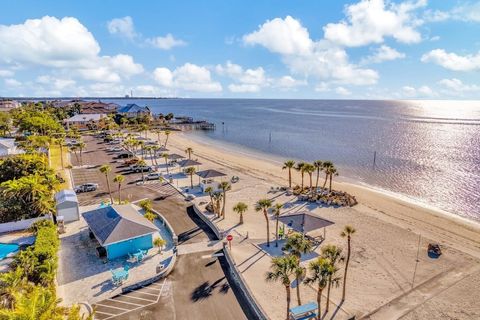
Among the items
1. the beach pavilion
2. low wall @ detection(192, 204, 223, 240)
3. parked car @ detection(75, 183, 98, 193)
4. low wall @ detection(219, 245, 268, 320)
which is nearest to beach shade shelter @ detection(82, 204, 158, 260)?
low wall @ detection(192, 204, 223, 240)

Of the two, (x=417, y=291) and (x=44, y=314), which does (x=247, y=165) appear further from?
(x=44, y=314)

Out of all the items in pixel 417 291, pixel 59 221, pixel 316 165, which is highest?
pixel 316 165

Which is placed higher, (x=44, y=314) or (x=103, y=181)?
(x=44, y=314)

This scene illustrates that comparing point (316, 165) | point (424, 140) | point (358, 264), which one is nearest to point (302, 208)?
point (316, 165)

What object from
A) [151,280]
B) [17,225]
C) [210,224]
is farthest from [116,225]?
[17,225]

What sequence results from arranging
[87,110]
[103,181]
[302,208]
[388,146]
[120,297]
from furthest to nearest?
[87,110] < [388,146] < [103,181] < [302,208] < [120,297]

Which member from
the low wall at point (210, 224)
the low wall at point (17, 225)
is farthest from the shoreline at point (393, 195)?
the low wall at point (17, 225)

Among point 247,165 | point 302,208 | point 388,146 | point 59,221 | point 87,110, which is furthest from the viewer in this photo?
point 87,110

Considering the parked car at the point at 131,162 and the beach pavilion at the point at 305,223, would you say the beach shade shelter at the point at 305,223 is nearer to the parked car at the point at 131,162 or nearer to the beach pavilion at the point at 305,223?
the beach pavilion at the point at 305,223
